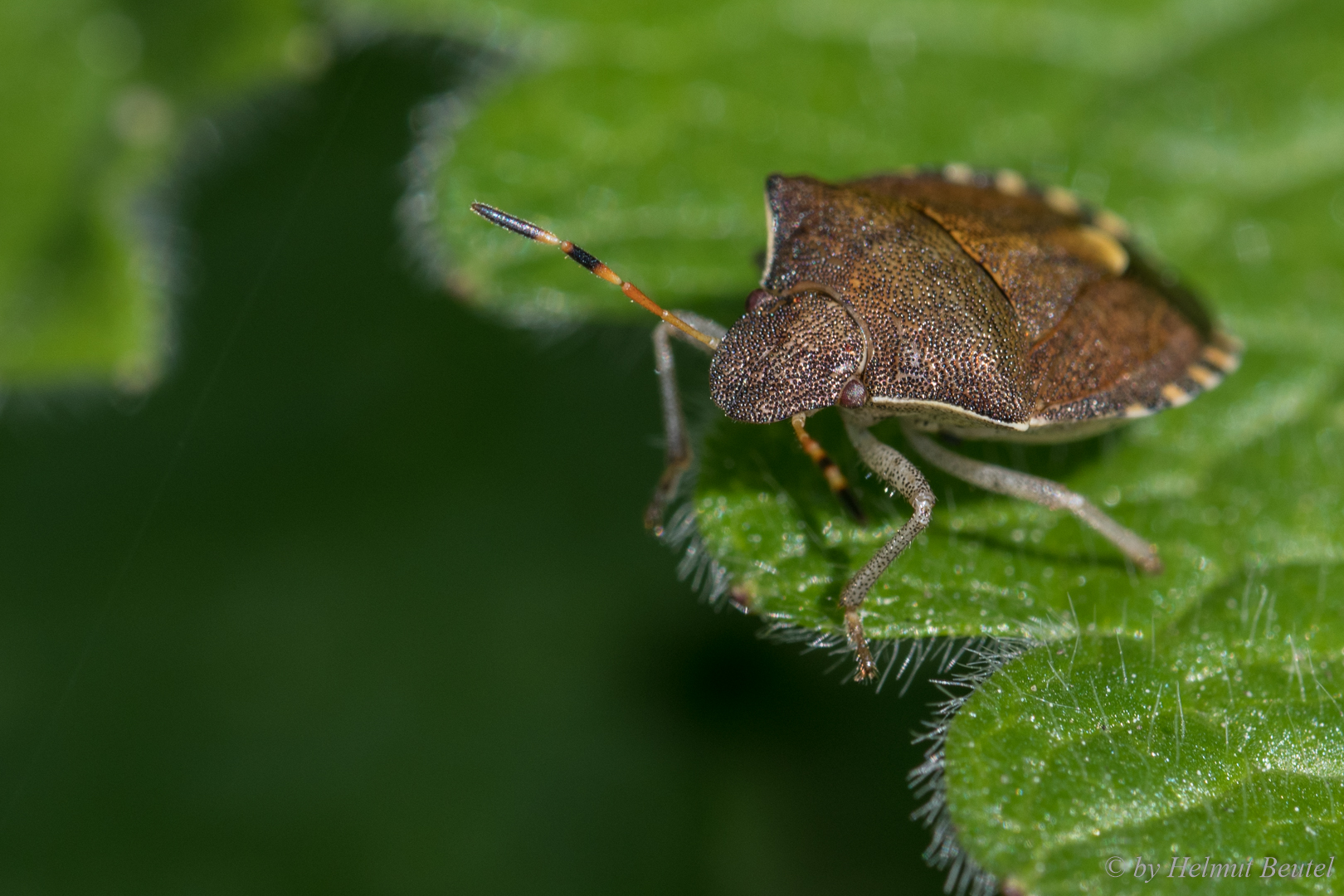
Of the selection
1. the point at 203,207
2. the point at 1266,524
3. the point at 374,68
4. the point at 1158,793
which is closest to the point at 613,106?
the point at 374,68

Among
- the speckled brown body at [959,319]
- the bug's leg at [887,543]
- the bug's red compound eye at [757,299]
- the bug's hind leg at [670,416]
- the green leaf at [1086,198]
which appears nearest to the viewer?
the green leaf at [1086,198]

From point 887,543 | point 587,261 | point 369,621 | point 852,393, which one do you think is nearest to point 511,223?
point 587,261

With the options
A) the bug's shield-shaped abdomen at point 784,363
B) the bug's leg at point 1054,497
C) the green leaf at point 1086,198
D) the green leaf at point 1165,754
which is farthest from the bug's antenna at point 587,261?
the green leaf at point 1165,754

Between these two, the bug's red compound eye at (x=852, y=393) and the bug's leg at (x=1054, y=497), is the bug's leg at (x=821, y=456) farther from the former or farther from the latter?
the bug's leg at (x=1054, y=497)

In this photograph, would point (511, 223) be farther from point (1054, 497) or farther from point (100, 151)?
point (100, 151)

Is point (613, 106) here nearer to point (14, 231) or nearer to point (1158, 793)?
point (14, 231)

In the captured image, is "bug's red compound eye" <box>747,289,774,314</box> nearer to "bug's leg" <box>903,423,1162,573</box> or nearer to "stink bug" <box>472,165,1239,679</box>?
"stink bug" <box>472,165,1239,679</box>
